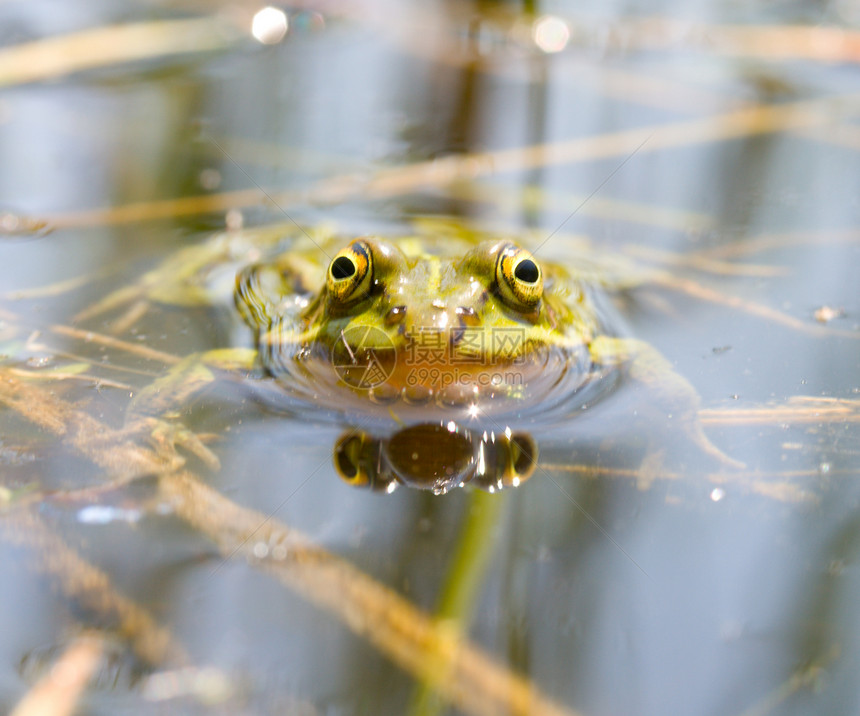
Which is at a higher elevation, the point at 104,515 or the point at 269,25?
the point at 269,25

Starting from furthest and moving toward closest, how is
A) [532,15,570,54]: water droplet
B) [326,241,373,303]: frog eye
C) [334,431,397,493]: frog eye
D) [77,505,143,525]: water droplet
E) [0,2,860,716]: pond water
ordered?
[532,15,570,54]: water droplet < [326,241,373,303]: frog eye < [334,431,397,493]: frog eye < [77,505,143,525]: water droplet < [0,2,860,716]: pond water

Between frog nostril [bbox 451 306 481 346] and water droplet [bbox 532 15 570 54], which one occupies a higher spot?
water droplet [bbox 532 15 570 54]

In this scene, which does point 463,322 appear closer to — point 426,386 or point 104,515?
point 426,386

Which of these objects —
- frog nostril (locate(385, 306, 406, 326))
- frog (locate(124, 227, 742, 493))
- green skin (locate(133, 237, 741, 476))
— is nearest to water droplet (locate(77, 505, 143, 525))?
frog (locate(124, 227, 742, 493))

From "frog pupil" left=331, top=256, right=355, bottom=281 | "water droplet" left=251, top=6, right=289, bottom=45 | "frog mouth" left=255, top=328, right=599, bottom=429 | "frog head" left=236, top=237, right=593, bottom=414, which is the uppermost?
"water droplet" left=251, top=6, right=289, bottom=45

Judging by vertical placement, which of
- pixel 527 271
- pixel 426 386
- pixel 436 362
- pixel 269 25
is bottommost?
pixel 426 386

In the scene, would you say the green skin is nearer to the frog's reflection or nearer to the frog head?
the frog head

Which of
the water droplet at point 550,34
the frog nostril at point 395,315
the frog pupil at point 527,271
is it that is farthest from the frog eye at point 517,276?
the water droplet at point 550,34

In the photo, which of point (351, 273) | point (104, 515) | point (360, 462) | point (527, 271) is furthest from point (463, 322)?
point (104, 515)
